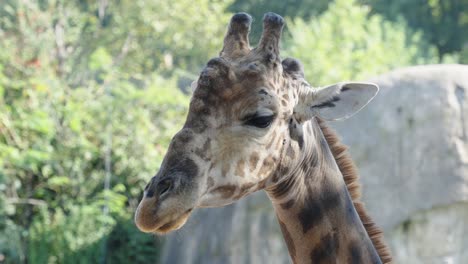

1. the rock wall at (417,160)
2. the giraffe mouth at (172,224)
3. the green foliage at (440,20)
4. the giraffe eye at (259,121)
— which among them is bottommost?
the green foliage at (440,20)

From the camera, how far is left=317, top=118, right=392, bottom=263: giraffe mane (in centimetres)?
374

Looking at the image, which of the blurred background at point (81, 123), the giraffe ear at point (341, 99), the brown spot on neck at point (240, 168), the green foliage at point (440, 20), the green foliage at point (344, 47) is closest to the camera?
the brown spot on neck at point (240, 168)

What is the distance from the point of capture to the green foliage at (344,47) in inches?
471

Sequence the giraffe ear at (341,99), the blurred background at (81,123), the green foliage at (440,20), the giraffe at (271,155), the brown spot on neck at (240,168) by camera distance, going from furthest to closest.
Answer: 1. the green foliage at (440,20)
2. the blurred background at (81,123)
3. the giraffe ear at (341,99)
4. the brown spot on neck at (240,168)
5. the giraffe at (271,155)

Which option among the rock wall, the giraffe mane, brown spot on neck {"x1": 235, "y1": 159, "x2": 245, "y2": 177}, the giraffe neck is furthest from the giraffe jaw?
the rock wall

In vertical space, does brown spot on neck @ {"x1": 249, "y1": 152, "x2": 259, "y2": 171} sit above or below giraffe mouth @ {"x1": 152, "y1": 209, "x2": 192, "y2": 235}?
above

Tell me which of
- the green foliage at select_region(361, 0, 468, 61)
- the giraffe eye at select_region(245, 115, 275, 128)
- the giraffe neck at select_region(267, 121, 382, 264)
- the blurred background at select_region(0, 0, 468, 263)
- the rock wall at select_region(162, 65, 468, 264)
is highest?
the giraffe eye at select_region(245, 115, 275, 128)

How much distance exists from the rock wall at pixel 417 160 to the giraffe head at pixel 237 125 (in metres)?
4.38

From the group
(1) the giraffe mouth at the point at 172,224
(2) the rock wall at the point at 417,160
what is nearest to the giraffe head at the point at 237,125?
(1) the giraffe mouth at the point at 172,224

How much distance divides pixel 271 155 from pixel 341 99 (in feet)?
1.21

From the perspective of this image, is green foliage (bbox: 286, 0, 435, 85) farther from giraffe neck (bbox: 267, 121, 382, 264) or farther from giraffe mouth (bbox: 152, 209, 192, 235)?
giraffe mouth (bbox: 152, 209, 192, 235)

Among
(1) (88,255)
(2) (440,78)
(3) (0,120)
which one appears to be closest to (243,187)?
(2) (440,78)

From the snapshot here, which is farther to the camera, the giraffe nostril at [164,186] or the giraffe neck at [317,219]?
the giraffe neck at [317,219]

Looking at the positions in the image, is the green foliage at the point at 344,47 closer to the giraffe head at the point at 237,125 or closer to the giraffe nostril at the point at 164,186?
the giraffe head at the point at 237,125
